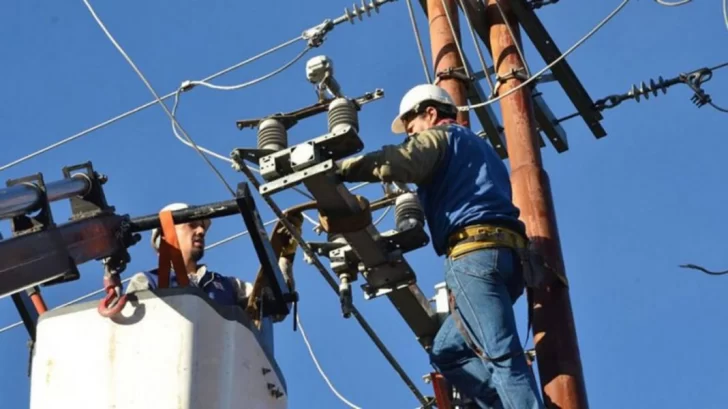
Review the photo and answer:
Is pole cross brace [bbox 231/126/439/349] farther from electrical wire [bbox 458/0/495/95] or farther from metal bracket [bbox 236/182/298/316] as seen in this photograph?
electrical wire [bbox 458/0/495/95]

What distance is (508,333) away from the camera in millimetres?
5469

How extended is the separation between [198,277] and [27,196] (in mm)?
1283

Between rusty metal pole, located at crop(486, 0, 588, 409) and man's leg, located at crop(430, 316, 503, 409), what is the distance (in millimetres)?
339

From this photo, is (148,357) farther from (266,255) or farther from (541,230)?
(541,230)

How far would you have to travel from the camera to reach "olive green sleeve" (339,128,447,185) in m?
5.46

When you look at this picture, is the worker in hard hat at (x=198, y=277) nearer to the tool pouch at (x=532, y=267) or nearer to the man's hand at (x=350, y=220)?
the man's hand at (x=350, y=220)

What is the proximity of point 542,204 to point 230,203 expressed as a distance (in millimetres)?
1913

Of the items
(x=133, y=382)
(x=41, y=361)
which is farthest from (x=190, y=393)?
(x=41, y=361)

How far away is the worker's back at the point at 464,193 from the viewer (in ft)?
18.9

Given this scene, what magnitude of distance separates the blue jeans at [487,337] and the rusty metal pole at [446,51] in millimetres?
1761

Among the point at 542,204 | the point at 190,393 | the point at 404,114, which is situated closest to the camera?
the point at 190,393

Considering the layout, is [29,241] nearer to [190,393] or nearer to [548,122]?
[190,393]

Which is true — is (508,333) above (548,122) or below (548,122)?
below

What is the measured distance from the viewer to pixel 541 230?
6.60 m
